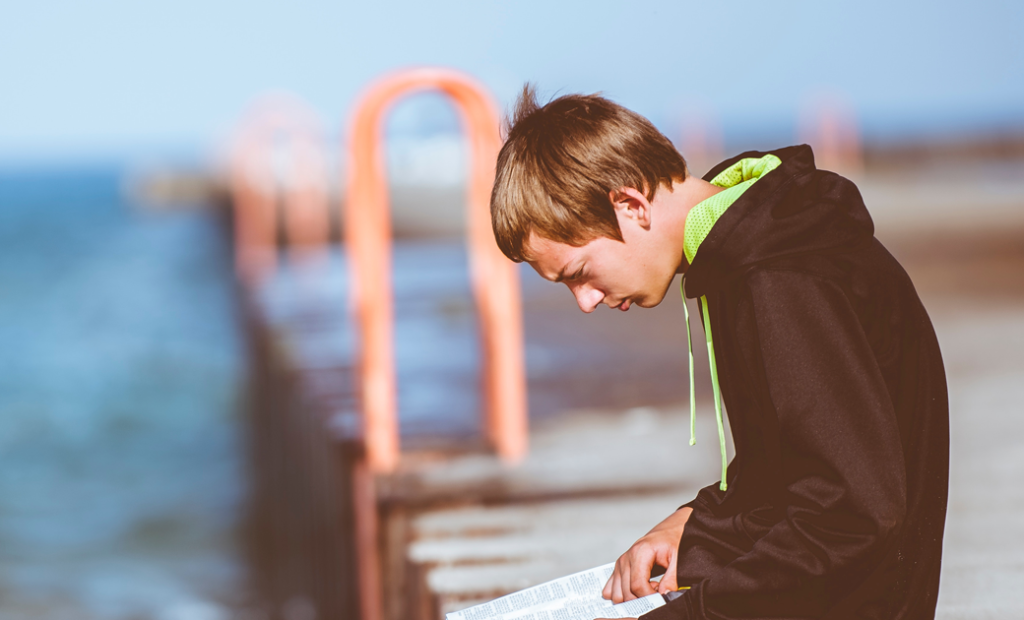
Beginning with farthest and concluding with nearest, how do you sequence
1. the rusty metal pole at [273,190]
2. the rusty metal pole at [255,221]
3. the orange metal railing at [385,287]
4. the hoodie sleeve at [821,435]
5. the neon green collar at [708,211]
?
1. the rusty metal pole at [273,190]
2. the rusty metal pole at [255,221]
3. the orange metal railing at [385,287]
4. the neon green collar at [708,211]
5. the hoodie sleeve at [821,435]

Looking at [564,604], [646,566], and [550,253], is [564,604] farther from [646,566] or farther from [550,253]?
[550,253]

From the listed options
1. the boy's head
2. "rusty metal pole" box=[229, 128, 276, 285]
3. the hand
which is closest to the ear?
the boy's head

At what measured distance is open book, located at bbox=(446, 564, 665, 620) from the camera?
1.57 meters

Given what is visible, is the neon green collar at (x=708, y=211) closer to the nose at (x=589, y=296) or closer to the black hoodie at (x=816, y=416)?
the black hoodie at (x=816, y=416)

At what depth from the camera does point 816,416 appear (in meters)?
1.31

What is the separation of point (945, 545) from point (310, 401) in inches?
116

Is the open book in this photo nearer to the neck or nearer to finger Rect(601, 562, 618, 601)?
finger Rect(601, 562, 618, 601)

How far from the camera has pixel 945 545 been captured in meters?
2.77

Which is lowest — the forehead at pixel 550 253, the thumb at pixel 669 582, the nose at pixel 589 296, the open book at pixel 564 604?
the open book at pixel 564 604

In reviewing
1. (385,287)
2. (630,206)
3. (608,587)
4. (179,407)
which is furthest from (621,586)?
(179,407)

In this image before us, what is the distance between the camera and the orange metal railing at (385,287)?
11.5 feet

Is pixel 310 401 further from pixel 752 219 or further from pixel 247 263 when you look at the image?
pixel 247 263

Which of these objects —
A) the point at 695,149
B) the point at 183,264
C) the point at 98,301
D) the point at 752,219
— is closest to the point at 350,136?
the point at 752,219

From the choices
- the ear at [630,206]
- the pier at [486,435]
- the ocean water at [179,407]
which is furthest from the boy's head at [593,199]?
the ocean water at [179,407]
